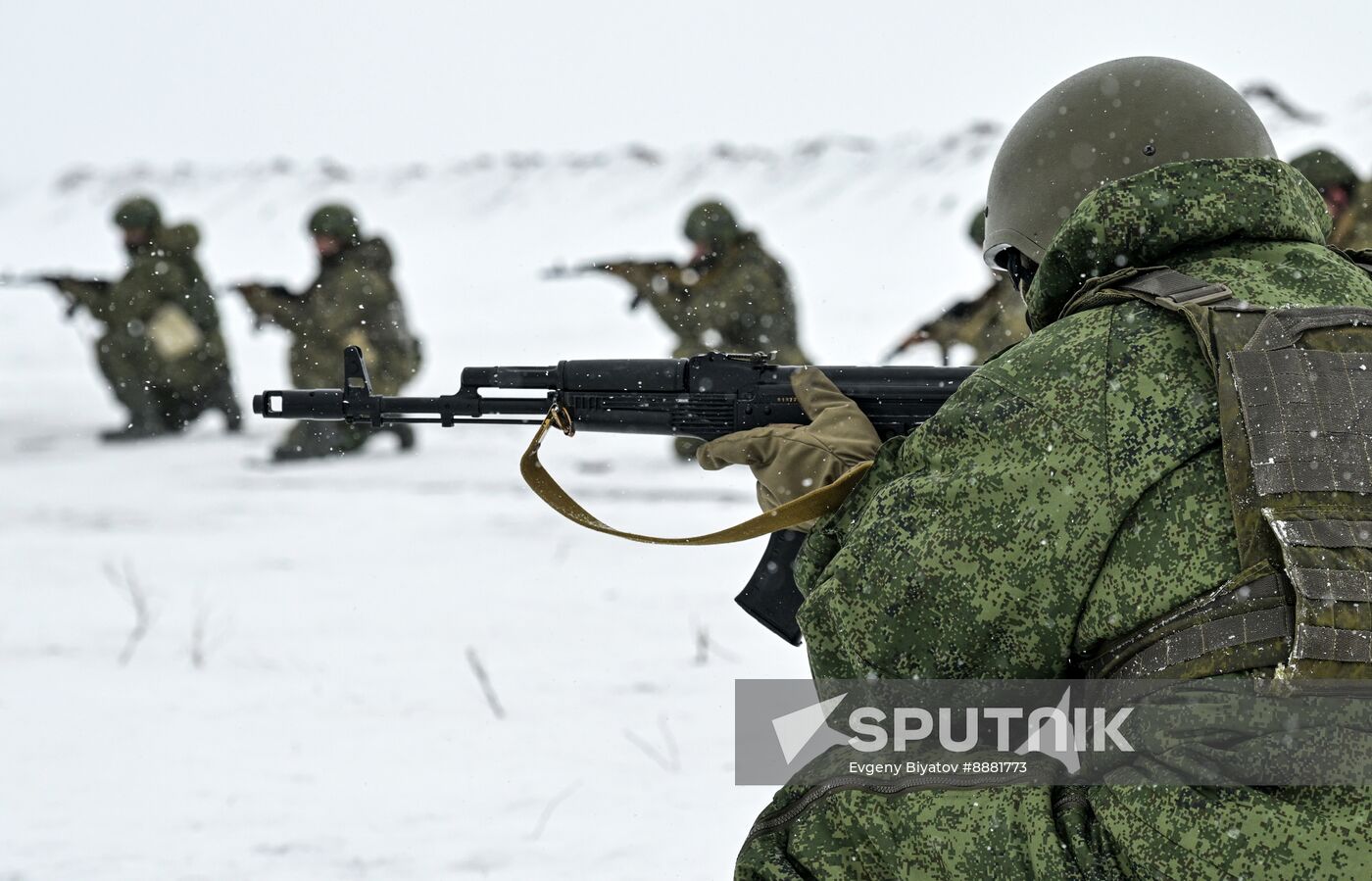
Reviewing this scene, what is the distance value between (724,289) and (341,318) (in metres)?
2.79

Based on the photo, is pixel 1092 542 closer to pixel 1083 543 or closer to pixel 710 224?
pixel 1083 543

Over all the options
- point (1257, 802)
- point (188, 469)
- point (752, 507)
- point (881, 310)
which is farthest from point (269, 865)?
point (881, 310)

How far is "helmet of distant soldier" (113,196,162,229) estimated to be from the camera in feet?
33.2

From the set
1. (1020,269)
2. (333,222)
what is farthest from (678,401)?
(333,222)

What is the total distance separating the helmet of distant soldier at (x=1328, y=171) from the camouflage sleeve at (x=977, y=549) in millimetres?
5819

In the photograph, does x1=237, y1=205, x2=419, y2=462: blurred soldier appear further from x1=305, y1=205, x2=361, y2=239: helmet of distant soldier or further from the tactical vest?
the tactical vest

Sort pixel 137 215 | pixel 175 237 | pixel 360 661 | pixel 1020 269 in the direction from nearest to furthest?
pixel 1020 269, pixel 360 661, pixel 137 215, pixel 175 237

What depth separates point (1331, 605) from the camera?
3.78 feet

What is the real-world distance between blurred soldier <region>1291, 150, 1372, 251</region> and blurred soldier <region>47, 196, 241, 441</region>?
813 centimetres

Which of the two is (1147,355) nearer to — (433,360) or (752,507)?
(752,507)

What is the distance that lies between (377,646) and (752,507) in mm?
3026

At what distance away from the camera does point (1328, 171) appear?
21.0ft

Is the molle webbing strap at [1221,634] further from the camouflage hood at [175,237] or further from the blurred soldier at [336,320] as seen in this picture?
the camouflage hood at [175,237]

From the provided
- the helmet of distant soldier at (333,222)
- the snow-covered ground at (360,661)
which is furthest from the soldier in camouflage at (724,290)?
the helmet of distant soldier at (333,222)
